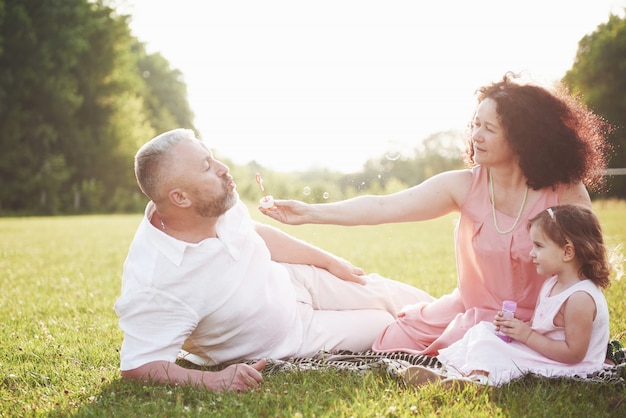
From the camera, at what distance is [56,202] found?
35312mm

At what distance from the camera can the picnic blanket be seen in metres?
3.37

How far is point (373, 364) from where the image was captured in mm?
3693

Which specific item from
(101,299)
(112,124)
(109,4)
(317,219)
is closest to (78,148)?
(112,124)

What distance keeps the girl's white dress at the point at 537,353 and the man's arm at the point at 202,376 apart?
3.85 feet

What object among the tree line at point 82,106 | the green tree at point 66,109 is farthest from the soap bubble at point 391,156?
the green tree at point 66,109

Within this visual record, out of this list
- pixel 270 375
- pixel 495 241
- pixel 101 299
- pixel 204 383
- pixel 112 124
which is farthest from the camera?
pixel 112 124

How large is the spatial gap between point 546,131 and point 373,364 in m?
1.80

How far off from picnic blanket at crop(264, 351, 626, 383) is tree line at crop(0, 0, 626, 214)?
80.8ft

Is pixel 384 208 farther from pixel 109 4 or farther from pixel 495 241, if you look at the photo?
pixel 109 4

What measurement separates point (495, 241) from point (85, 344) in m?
3.11

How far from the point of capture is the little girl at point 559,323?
3.35 m

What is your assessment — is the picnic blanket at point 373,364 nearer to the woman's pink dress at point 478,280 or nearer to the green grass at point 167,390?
the green grass at point 167,390

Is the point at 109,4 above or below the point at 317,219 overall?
above

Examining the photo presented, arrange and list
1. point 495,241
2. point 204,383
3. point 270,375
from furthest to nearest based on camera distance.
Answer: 1. point 495,241
2. point 270,375
3. point 204,383
